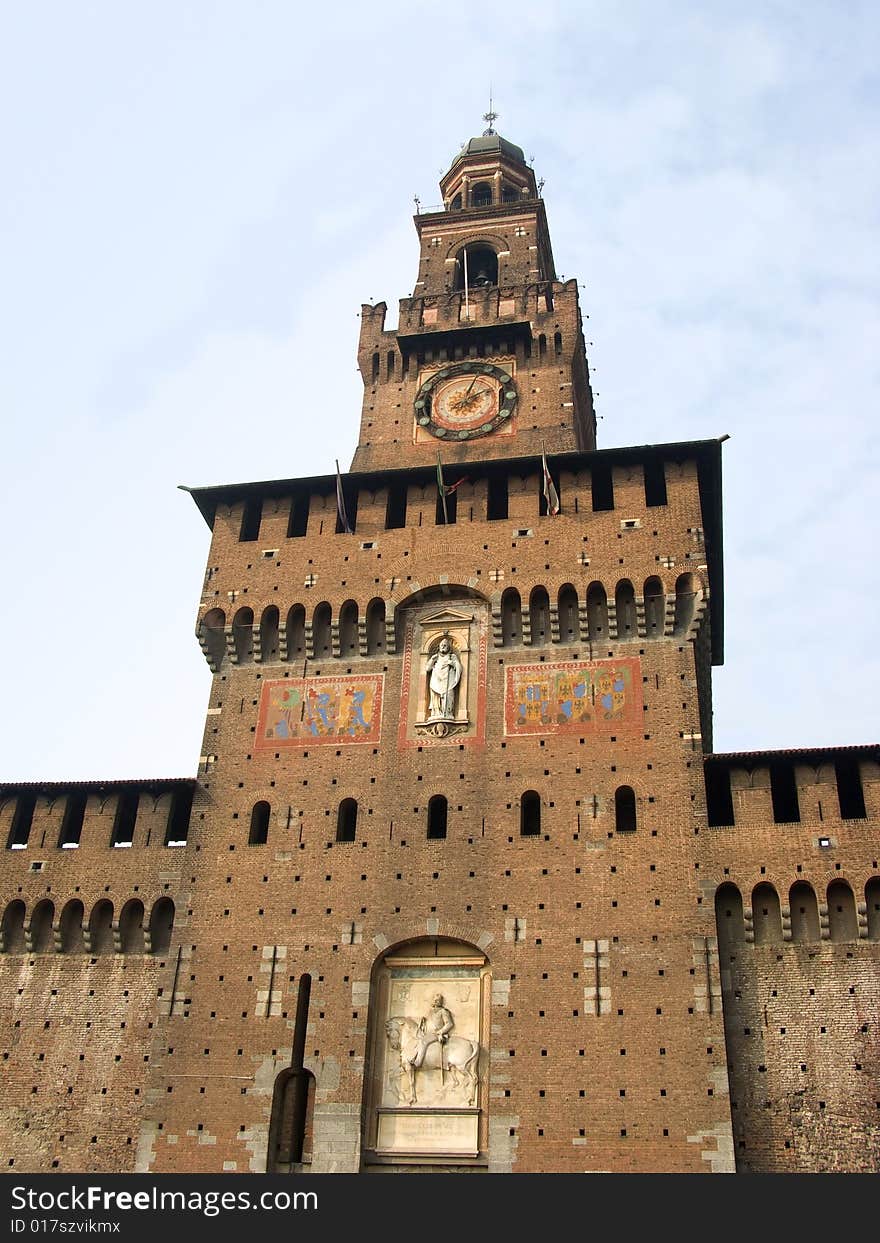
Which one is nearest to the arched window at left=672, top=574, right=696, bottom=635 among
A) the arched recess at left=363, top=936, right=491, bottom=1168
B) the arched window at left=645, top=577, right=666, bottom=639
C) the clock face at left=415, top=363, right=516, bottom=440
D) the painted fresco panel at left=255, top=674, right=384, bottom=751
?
the arched window at left=645, top=577, right=666, bottom=639

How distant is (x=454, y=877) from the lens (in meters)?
21.5

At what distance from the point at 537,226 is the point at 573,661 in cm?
1448

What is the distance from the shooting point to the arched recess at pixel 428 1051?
1973 cm

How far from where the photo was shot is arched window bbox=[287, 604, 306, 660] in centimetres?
2456

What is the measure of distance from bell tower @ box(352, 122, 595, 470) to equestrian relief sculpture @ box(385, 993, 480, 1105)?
12.0 m

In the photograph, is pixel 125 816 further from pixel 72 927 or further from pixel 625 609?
pixel 625 609

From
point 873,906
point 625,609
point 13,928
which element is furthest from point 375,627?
point 873,906

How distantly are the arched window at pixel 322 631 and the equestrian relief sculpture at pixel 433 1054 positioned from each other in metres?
7.02

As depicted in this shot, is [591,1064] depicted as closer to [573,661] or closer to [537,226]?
[573,661]

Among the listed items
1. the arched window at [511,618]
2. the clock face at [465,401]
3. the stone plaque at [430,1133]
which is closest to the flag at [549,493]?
the arched window at [511,618]

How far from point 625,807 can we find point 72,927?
10.0 m

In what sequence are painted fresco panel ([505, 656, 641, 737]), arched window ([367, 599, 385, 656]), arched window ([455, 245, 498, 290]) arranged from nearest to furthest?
painted fresco panel ([505, 656, 641, 737]) < arched window ([367, 599, 385, 656]) < arched window ([455, 245, 498, 290])

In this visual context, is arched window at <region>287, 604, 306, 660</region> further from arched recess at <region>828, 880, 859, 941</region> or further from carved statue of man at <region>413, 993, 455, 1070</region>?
arched recess at <region>828, 880, 859, 941</region>

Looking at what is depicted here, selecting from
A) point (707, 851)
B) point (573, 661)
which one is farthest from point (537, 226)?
point (707, 851)
